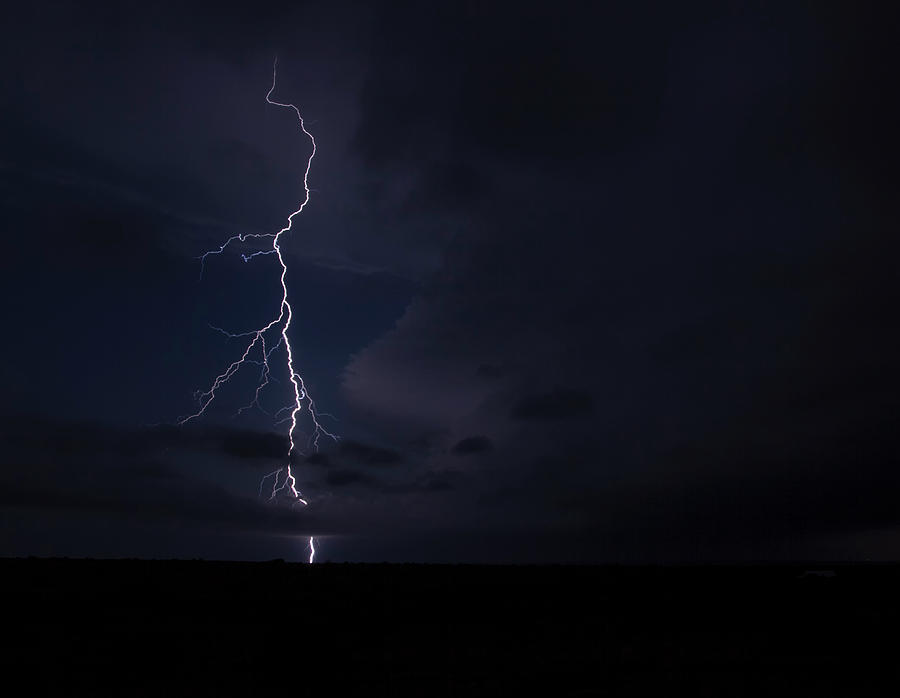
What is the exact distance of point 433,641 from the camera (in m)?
22.9

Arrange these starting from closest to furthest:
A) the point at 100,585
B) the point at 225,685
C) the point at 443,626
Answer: the point at 225,685 < the point at 443,626 < the point at 100,585

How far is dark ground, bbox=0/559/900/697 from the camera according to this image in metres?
16.5

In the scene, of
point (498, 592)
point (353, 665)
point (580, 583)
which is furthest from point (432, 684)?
point (580, 583)

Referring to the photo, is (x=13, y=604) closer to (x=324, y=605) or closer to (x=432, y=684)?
(x=324, y=605)

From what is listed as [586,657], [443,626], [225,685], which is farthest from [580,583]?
[225,685]

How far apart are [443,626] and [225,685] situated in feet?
39.9

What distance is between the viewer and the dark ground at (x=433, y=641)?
1648 cm

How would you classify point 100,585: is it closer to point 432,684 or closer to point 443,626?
point 443,626

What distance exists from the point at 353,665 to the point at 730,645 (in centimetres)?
1349

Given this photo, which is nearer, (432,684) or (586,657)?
(432,684)

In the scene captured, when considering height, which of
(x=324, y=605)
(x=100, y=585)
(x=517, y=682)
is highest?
(x=100, y=585)

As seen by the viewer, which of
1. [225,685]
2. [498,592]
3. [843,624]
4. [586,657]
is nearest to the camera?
[225,685]

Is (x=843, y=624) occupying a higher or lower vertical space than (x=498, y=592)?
lower

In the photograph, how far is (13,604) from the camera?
94.6 ft
